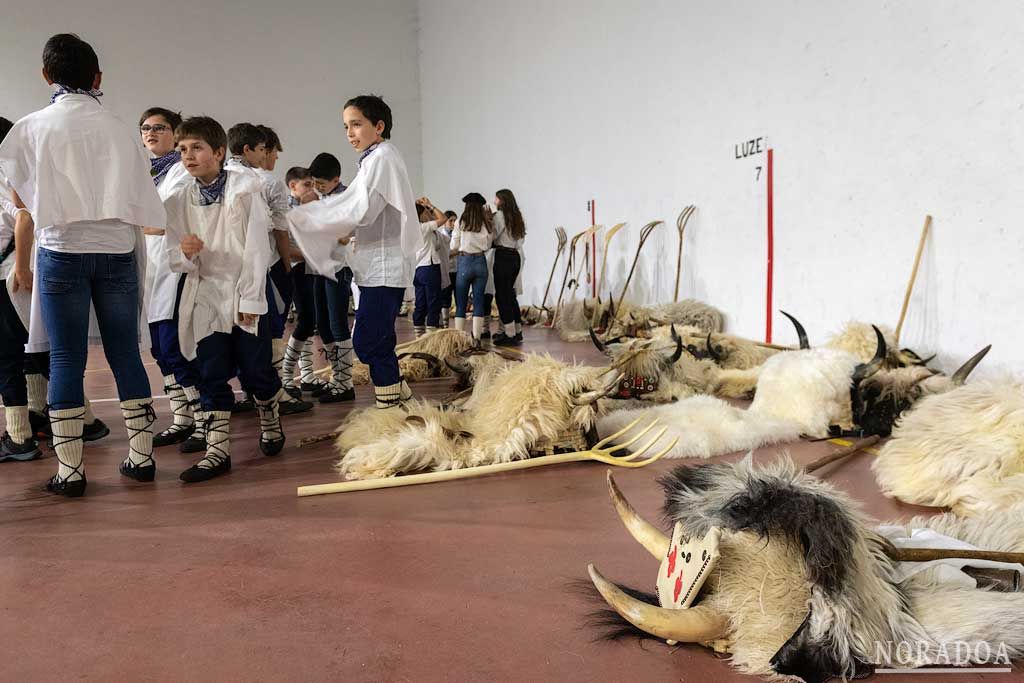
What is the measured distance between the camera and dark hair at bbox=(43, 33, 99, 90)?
2600 mm

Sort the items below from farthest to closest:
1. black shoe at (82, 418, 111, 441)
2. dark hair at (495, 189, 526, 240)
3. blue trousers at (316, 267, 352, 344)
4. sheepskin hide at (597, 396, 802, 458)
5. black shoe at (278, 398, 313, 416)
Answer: dark hair at (495, 189, 526, 240)
blue trousers at (316, 267, 352, 344)
black shoe at (278, 398, 313, 416)
black shoe at (82, 418, 111, 441)
sheepskin hide at (597, 396, 802, 458)

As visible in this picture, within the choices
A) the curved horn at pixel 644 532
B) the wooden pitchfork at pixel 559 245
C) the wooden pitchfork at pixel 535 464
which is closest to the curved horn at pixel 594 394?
the wooden pitchfork at pixel 535 464

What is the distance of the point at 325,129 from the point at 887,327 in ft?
37.1

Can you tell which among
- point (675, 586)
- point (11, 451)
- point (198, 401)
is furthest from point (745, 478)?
point (11, 451)

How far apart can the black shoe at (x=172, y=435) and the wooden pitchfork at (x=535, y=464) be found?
1.23 m

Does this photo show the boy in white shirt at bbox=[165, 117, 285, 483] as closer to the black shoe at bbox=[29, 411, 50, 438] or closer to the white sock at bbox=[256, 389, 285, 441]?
the white sock at bbox=[256, 389, 285, 441]

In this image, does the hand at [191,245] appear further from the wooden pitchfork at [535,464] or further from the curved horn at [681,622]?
the curved horn at [681,622]

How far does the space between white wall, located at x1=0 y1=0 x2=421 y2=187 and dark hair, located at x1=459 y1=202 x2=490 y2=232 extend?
7.26m

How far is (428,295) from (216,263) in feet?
14.5

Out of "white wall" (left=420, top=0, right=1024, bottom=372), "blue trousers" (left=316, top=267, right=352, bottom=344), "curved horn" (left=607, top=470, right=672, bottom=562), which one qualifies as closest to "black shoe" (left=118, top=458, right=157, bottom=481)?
"blue trousers" (left=316, top=267, right=352, bottom=344)

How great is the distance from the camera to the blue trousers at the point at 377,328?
3.43m

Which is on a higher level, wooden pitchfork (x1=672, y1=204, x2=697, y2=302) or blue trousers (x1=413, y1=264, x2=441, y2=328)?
wooden pitchfork (x1=672, y1=204, x2=697, y2=302)

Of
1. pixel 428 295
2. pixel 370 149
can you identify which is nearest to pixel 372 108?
pixel 370 149

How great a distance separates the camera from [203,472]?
2.96m
